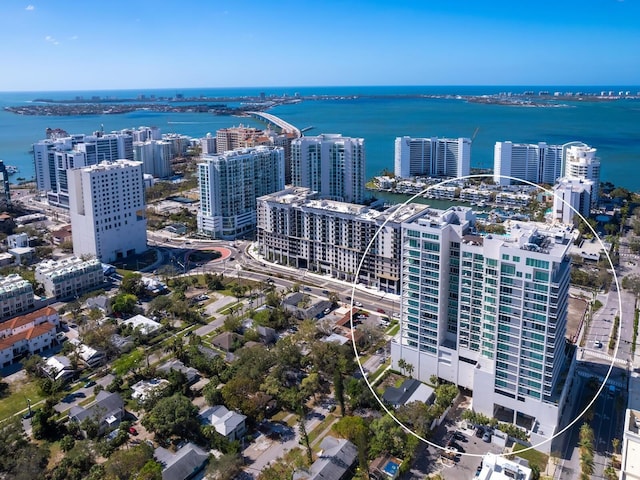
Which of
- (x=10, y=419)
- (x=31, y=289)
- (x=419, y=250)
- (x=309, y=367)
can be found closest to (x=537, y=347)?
(x=419, y=250)

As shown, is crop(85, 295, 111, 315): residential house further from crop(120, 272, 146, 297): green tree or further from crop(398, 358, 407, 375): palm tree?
crop(398, 358, 407, 375): palm tree

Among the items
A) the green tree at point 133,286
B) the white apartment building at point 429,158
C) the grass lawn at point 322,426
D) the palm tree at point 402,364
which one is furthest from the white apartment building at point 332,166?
the grass lawn at point 322,426

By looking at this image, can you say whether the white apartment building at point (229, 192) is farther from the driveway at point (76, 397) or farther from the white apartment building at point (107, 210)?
the driveway at point (76, 397)

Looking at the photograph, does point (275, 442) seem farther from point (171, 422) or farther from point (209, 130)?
point (209, 130)

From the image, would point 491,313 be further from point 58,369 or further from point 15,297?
point 15,297

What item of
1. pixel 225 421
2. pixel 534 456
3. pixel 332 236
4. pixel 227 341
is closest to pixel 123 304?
pixel 227 341

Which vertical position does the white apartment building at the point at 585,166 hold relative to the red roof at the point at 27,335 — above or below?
above
